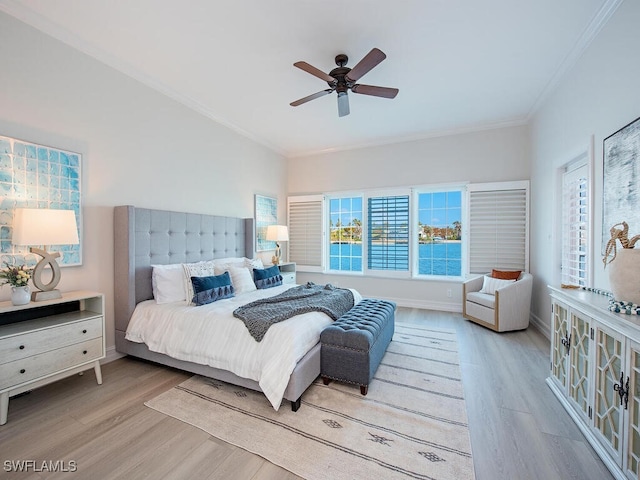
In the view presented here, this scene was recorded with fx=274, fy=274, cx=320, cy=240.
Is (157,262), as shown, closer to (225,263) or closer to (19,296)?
(225,263)

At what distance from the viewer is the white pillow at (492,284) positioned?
4.05 meters

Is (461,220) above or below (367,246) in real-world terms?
above

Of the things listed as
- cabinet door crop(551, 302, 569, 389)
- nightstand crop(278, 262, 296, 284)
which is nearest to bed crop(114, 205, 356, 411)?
nightstand crop(278, 262, 296, 284)

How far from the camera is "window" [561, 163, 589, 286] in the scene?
294 cm

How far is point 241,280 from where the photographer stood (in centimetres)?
349

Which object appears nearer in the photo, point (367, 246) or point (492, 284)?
point (492, 284)

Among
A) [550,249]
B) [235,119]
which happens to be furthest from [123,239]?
[550,249]

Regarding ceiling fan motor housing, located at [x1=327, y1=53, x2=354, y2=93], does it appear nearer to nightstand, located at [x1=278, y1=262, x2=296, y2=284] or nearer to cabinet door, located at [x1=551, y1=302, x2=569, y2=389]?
cabinet door, located at [x1=551, y1=302, x2=569, y2=389]

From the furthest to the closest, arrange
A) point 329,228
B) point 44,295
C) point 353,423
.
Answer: point 329,228 → point 44,295 → point 353,423

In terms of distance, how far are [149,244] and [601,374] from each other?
4.02 m

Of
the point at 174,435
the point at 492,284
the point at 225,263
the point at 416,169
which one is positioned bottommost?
the point at 174,435

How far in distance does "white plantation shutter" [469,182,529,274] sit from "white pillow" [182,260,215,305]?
4139 mm

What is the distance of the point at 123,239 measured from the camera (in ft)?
9.34
